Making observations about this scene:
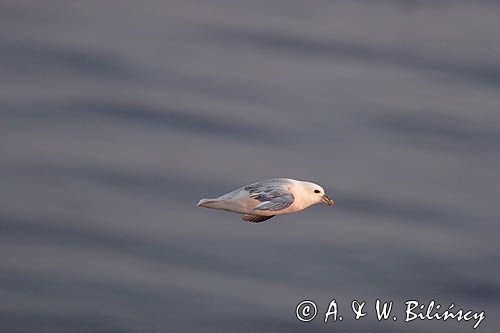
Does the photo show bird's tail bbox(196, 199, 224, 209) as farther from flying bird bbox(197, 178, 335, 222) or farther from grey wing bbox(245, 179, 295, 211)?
grey wing bbox(245, 179, 295, 211)

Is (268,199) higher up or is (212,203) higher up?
(268,199)

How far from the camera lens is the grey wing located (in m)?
23.3

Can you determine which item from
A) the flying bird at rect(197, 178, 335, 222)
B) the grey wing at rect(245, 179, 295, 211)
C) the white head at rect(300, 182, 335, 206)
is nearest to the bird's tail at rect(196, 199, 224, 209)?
the flying bird at rect(197, 178, 335, 222)

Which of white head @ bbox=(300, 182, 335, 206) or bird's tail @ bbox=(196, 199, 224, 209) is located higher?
white head @ bbox=(300, 182, 335, 206)

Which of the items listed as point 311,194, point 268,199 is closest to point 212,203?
point 268,199

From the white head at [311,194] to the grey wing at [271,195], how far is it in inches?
15.3

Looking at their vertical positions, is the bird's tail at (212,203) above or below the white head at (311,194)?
below

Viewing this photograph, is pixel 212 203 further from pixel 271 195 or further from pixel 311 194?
pixel 311 194

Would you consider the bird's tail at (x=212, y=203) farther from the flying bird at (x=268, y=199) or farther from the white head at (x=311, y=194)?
the white head at (x=311, y=194)

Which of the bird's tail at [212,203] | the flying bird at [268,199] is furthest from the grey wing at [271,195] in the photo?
the bird's tail at [212,203]

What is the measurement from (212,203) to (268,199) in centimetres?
117

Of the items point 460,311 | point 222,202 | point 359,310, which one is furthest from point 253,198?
point 460,311

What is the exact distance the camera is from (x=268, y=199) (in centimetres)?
2344

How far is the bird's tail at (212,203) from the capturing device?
23.4 m
